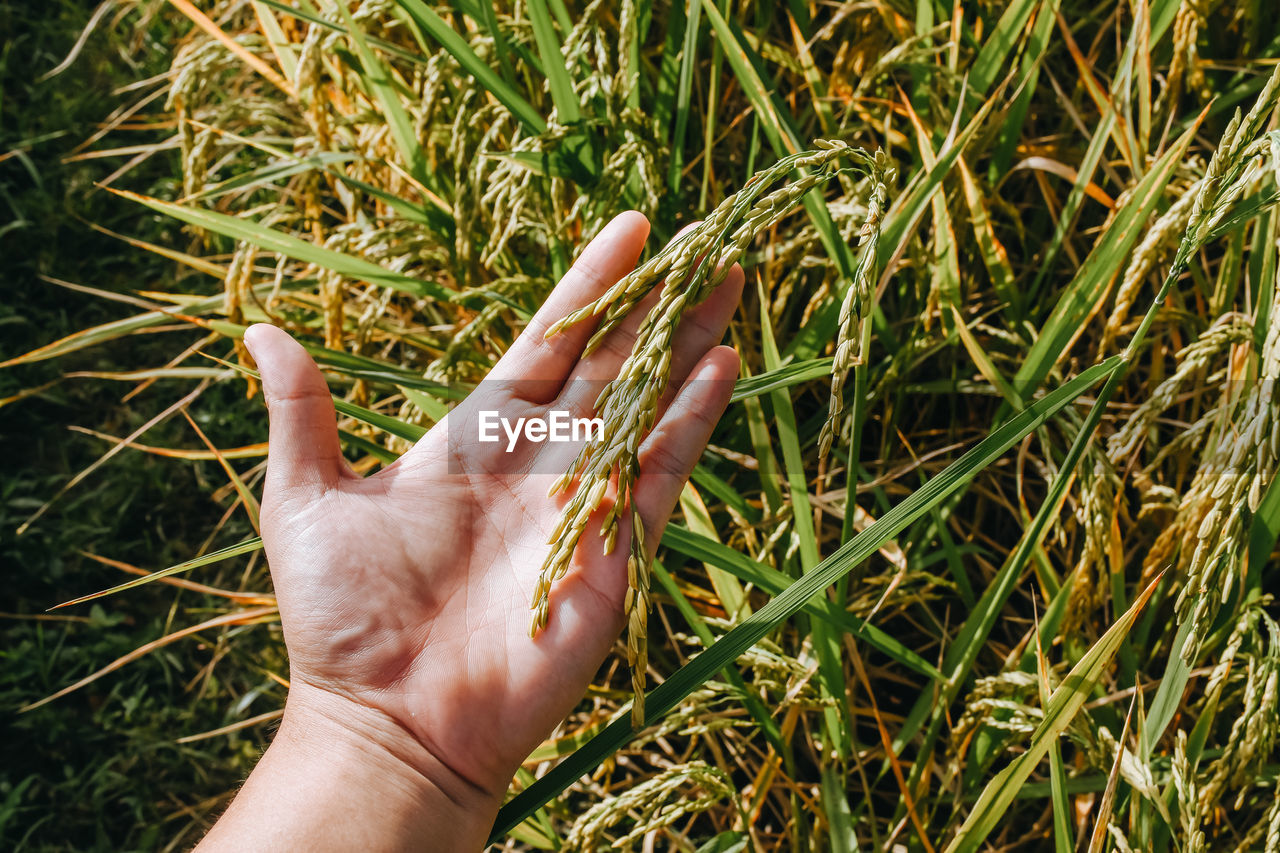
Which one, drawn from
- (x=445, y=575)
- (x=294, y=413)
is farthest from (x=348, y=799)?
(x=294, y=413)

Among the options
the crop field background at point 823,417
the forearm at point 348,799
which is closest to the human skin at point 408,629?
the forearm at point 348,799

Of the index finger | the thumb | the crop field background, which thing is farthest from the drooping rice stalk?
the thumb

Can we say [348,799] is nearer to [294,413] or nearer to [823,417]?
[294,413]

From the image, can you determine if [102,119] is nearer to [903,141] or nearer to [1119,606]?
[903,141]

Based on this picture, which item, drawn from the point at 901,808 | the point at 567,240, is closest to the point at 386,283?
the point at 567,240

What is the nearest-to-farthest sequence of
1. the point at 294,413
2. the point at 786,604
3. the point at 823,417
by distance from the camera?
the point at 786,604
the point at 294,413
the point at 823,417
